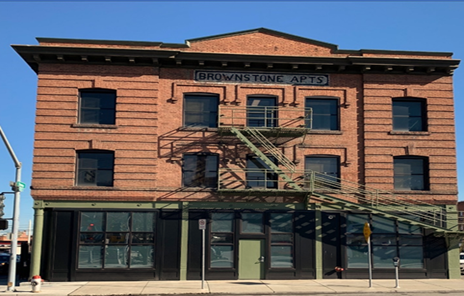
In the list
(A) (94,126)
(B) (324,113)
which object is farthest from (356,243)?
(A) (94,126)

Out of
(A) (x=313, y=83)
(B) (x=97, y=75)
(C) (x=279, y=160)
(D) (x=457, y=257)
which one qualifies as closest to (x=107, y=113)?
(B) (x=97, y=75)

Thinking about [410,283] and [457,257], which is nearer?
[410,283]

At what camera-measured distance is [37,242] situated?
20828 millimetres

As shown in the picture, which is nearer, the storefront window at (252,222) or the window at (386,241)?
the storefront window at (252,222)

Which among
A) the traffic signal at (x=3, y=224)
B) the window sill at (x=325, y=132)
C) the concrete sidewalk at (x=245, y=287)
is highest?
the window sill at (x=325, y=132)

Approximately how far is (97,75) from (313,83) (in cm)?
1014

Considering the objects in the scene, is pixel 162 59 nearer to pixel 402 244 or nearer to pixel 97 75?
pixel 97 75

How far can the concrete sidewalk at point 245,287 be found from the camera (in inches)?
696

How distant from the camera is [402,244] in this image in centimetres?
2220

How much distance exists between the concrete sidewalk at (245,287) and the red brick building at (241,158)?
1043mm

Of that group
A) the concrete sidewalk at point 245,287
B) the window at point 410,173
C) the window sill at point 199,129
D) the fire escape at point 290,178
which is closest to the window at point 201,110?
the window sill at point 199,129

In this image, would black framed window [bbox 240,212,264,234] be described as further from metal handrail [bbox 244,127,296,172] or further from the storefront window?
metal handrail [bbox 244,127,296,172]

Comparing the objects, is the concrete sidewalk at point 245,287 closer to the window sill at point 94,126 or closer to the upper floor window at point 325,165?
the upper floor window at point 325,165

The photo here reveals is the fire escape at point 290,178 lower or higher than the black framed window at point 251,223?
higher
